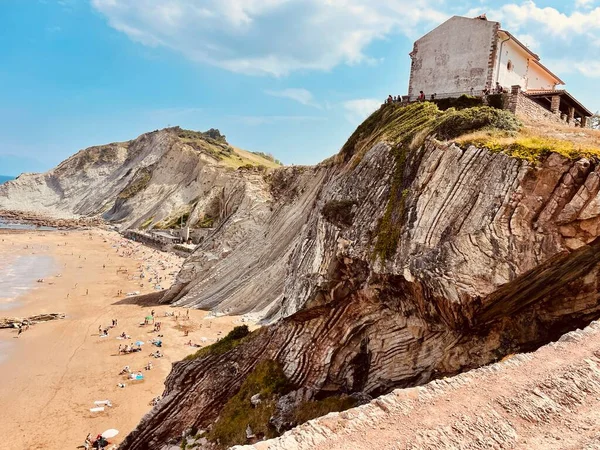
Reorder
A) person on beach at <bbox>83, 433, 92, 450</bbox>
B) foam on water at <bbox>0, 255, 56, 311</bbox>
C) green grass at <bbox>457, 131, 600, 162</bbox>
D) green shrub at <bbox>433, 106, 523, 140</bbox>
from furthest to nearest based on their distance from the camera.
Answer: foam on water at <bbox>0, 255, 56, 311</bbox>, person on beach at <bbox>83, 433, 92, 450</bbox>, green shrub at <bbox>433, 106, 523, 140</bbox>, green grass at <bbox>457, 131, 600, 162</bbox>

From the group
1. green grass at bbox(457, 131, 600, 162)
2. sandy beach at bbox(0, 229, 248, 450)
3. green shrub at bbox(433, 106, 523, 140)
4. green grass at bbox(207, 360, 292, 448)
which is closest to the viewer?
green grass at bbox(457, 131, 600, 162)

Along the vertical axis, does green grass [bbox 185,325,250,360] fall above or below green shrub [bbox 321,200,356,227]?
below

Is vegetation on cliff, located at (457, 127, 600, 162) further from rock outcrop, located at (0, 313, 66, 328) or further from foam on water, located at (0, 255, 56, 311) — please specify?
foam on water, located at (0, 255, 56, 311)

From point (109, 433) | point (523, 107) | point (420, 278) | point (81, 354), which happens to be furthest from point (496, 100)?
point (81, 354)

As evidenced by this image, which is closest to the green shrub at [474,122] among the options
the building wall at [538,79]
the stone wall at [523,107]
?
the stone wall at [523,107]

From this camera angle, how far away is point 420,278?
495 inches

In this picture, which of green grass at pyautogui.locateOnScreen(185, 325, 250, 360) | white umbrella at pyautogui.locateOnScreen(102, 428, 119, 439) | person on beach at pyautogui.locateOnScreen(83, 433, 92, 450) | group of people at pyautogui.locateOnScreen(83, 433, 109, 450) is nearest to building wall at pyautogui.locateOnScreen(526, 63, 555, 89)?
green grass at pyautogui.locateOnScreen(185, 325, 250, 360)

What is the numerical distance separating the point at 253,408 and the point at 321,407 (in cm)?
252

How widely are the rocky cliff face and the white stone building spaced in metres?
7.01

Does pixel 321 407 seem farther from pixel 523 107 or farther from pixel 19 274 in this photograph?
pixel 19 274

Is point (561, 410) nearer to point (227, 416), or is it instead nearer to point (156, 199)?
point (227, 416)

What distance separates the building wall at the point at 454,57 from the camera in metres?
23.5

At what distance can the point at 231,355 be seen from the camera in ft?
57.0

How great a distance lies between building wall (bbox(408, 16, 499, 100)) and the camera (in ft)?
77.2
